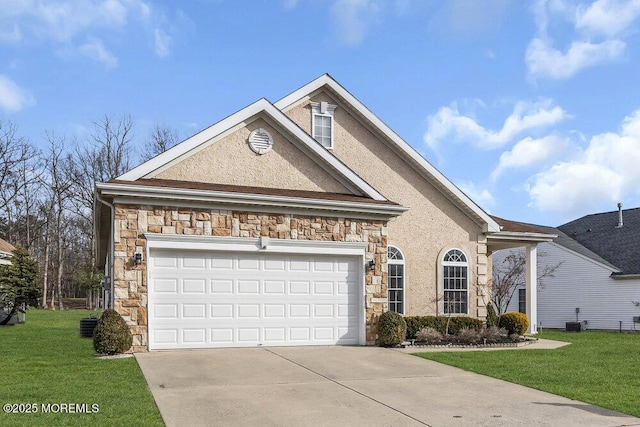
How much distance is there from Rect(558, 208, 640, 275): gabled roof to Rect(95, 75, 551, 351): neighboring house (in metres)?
15.4

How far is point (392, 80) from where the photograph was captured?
1570 centimetres

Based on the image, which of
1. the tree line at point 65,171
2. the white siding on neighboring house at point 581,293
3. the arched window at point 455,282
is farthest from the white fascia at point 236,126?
the tree line at point 65,171

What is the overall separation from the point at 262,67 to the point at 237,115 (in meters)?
3.76

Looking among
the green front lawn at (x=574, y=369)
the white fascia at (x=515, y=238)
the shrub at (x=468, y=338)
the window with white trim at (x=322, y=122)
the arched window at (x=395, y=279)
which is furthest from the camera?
the white fascia at (x=515, y=238)

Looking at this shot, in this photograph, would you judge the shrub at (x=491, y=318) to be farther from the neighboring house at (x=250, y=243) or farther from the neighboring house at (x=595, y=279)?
the neighboring house at (x=595, y=279)

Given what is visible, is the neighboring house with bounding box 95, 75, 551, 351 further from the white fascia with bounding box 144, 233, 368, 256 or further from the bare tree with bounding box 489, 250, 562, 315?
the bare tree with bounding box 489, 250, 562, 315

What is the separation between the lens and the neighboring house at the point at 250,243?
13625mm

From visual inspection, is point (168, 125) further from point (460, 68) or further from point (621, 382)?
point (621, 382)

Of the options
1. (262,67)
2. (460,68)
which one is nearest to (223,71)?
(262,67)

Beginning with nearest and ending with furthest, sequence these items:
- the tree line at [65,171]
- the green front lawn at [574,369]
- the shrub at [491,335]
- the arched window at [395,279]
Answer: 1. the green front lawn at [574,369]
2. the shrub at [491,335]
3. the arched window at [395,279]
4. the tree line at [65,171]

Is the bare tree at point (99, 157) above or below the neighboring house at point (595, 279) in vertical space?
above

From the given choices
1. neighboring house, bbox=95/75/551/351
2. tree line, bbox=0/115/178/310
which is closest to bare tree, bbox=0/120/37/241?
tree line, bbox=0/115/178/310

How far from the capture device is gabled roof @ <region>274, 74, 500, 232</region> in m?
18.7

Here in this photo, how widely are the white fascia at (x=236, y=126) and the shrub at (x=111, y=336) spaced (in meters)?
3.07
